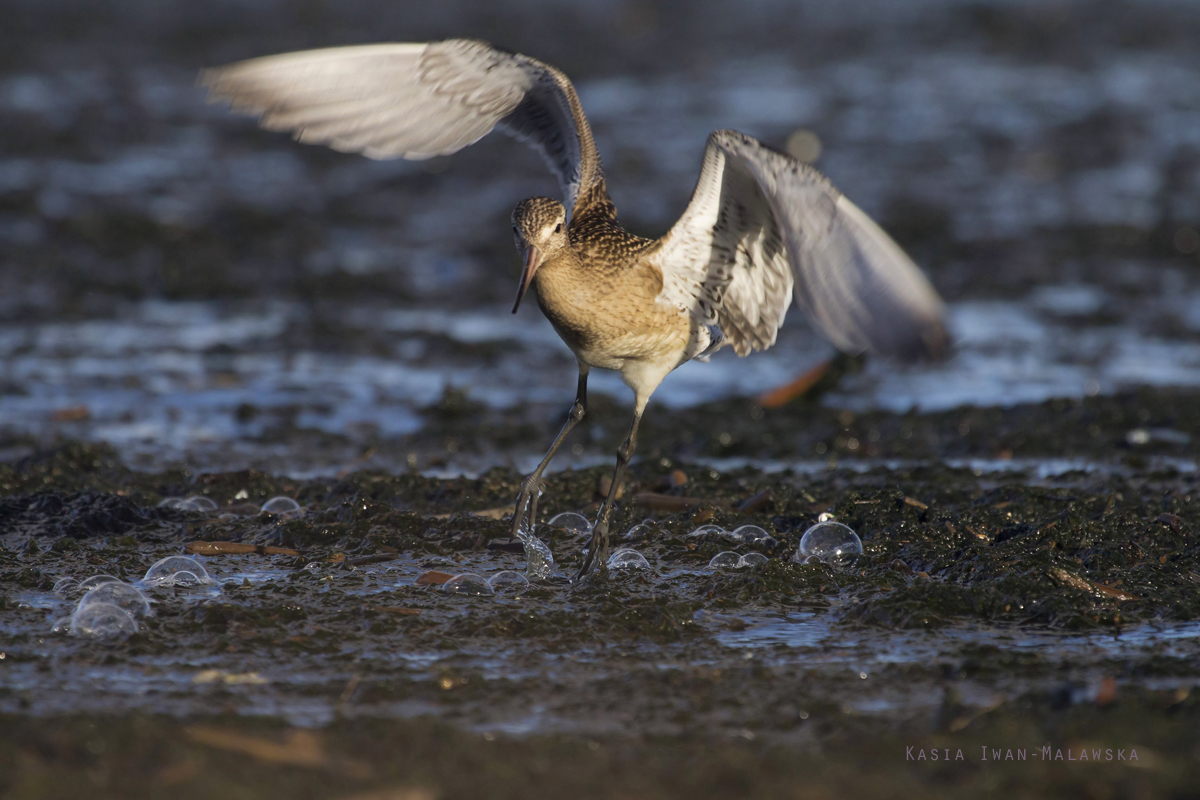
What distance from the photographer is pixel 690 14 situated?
2009 cm

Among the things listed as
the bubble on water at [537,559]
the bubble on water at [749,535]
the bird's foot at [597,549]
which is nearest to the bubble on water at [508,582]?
the bubble on water at [537,559]

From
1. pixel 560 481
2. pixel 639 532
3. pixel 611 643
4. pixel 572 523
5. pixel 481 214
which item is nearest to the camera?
pixel 611 643

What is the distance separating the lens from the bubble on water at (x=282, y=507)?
5285 mm

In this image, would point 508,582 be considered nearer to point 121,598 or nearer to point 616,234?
point 121,598

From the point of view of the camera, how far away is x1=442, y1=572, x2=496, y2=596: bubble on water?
14.6 feet

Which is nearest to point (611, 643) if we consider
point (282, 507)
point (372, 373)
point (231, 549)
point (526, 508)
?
point (526, 508)

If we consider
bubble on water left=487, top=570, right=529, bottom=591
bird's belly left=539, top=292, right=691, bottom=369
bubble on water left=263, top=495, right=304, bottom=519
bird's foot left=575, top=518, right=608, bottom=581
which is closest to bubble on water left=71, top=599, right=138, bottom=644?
bubble on water left=487, top=570, right=529, bottom=591

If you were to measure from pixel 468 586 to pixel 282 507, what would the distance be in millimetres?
1257

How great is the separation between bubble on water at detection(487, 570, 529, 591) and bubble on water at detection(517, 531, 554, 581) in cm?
12

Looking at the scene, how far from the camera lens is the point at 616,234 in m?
4.99

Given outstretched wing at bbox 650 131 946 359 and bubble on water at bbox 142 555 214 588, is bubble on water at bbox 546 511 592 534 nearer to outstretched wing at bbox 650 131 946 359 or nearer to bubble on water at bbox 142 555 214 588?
outstretched wing at bbox 650 131 946 359

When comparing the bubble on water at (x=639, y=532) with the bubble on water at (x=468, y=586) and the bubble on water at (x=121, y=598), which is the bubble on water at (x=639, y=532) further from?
the bubble on water at (x=121, y=598)

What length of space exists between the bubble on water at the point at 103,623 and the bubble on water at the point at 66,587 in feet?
1.25

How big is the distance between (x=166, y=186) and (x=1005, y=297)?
24.3 ft
